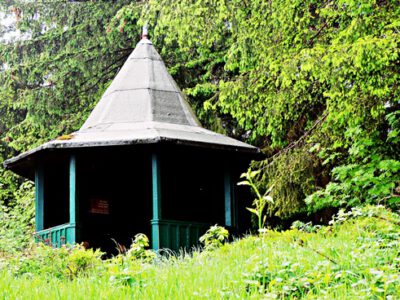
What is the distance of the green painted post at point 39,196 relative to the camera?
458 inches

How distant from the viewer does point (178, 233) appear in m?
10.4

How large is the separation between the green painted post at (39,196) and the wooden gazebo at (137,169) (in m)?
0.02

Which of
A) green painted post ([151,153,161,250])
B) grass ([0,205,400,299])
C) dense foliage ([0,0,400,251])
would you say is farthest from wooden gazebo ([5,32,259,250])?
grass ([0,205,400,299])

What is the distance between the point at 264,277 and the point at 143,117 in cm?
701

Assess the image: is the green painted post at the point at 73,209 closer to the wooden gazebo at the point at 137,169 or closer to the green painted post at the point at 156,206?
the wooden gazebo at the point at 137,169

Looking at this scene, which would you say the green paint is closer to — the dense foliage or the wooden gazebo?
the wooden gazebo

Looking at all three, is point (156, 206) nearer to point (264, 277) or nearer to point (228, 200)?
point (228, 200)

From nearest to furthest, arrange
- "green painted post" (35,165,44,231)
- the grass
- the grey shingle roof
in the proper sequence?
the grass, the grey shingle roof, "green painted post" (35,165,44,231)

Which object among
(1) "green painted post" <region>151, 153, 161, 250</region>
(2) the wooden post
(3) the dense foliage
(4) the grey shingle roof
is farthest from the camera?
(2) the wooden post

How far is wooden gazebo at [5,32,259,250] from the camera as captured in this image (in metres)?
10.4

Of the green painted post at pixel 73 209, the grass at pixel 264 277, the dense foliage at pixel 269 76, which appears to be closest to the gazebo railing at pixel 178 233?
the green painted post at pixel 73 209

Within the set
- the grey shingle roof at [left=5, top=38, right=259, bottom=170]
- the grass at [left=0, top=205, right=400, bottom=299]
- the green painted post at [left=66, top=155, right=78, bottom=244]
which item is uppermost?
the grey shingle roof at [left=5, top=38, right=259, bottom=170]

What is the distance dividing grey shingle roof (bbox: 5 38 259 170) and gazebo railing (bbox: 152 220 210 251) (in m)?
1.28

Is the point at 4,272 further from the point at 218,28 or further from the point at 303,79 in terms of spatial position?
the point at 218,28
